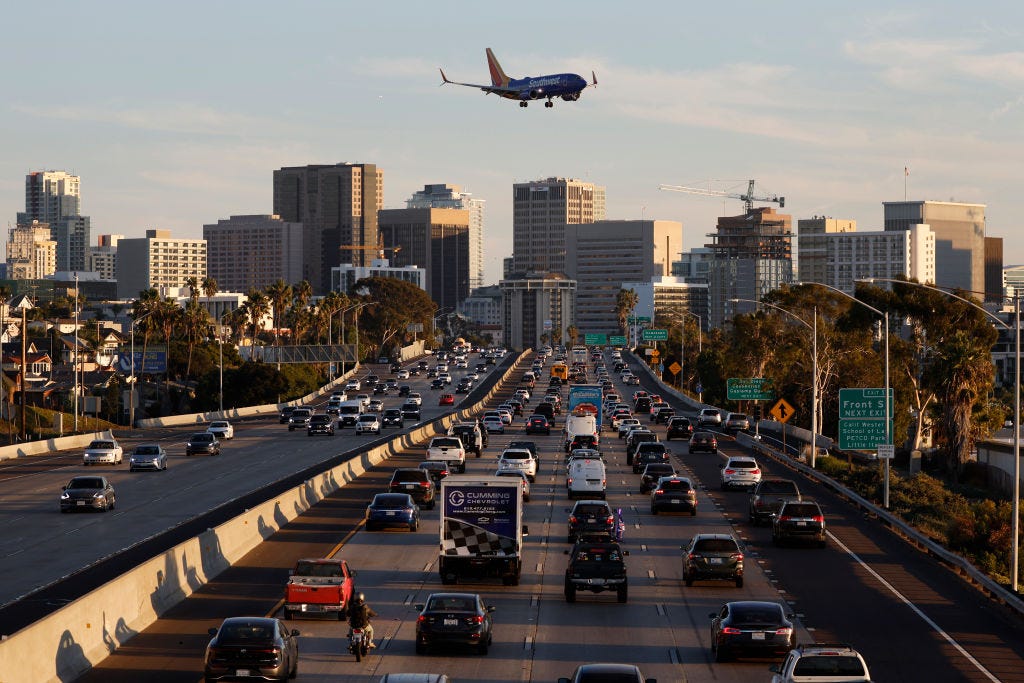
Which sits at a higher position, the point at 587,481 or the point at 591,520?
the point at 591,520

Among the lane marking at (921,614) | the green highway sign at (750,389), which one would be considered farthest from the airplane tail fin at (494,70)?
the lane marking at (921,614)

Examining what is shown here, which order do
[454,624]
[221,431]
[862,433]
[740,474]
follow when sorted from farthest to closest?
[221,431]
[740,474]
[862,433]
[454,624]

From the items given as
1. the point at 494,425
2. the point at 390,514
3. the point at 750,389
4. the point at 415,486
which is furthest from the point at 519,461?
the point at 750,389

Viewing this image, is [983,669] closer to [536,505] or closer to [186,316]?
[536,505]

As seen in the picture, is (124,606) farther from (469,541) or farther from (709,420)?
(709,420)

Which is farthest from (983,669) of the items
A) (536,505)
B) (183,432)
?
(183,432)

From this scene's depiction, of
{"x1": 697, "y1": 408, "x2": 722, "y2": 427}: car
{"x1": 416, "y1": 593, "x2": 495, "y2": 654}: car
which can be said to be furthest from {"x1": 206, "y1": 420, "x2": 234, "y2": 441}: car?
{"x1": 416, "y1": 593, "x2": 495, "y2": 654}: car
